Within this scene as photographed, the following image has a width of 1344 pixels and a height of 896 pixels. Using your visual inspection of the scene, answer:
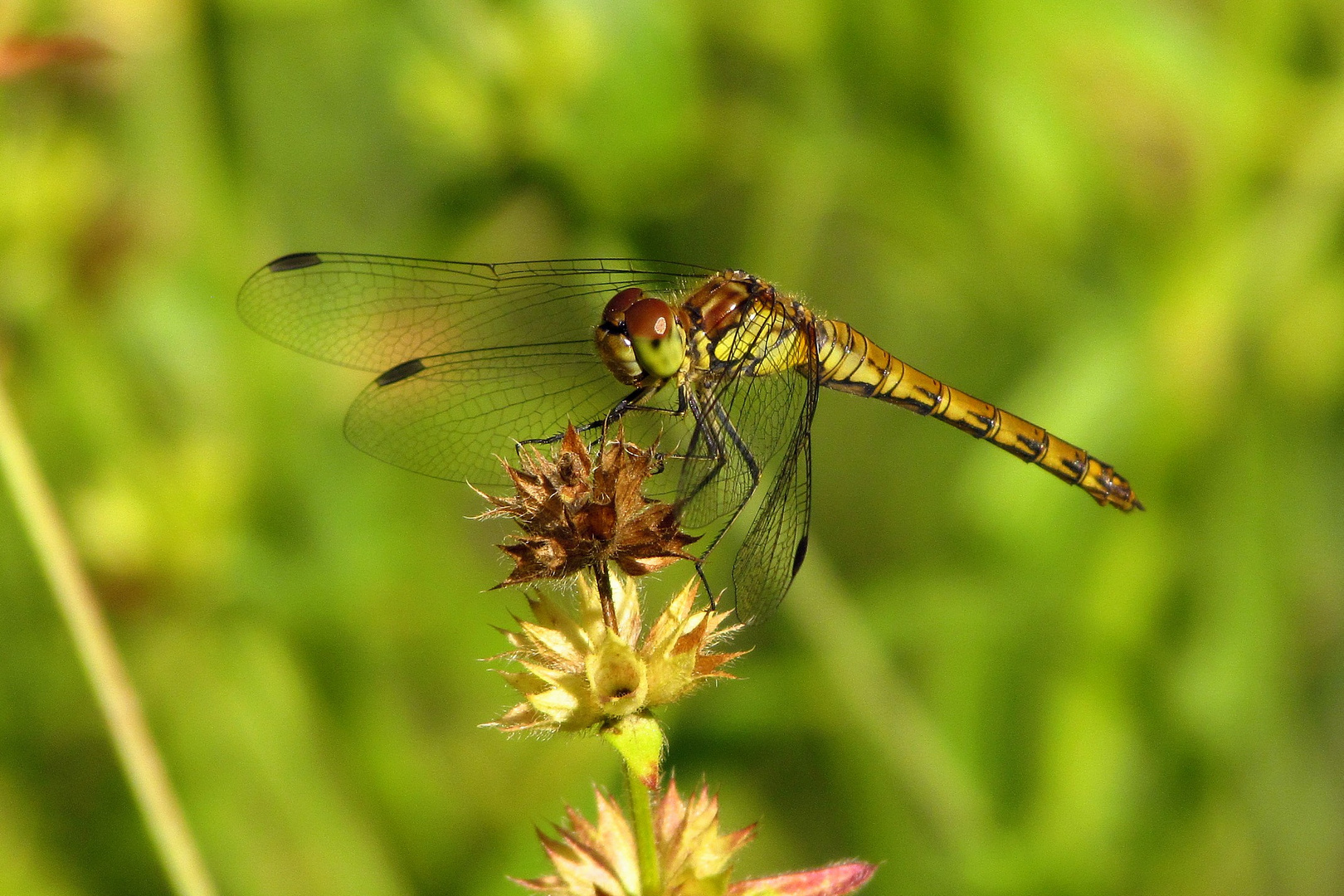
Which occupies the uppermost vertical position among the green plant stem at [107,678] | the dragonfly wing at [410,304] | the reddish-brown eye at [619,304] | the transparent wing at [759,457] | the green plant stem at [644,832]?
the dragonfly wing at [410,304]

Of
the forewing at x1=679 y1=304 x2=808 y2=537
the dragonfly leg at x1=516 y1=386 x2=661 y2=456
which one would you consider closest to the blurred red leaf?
the dragonfly leg at x1=516 y1=386 x2=661 y2=456

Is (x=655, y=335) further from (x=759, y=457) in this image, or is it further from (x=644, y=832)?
(x=644, y=832)

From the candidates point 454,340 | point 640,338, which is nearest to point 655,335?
point 640,338

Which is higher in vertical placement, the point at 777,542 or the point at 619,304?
the point at 619,304

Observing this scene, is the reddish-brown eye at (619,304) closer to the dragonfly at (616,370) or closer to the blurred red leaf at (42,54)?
the dragonfly at (616,370)

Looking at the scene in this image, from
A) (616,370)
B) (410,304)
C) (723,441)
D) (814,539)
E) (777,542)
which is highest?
(410,304)

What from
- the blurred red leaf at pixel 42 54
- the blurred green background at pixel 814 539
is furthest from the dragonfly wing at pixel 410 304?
the blurred red leaf at pixel 42 54

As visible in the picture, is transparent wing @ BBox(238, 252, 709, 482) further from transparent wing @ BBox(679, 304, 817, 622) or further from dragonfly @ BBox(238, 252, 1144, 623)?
transparent wing @ BBox(679, 304, 817, 622)
